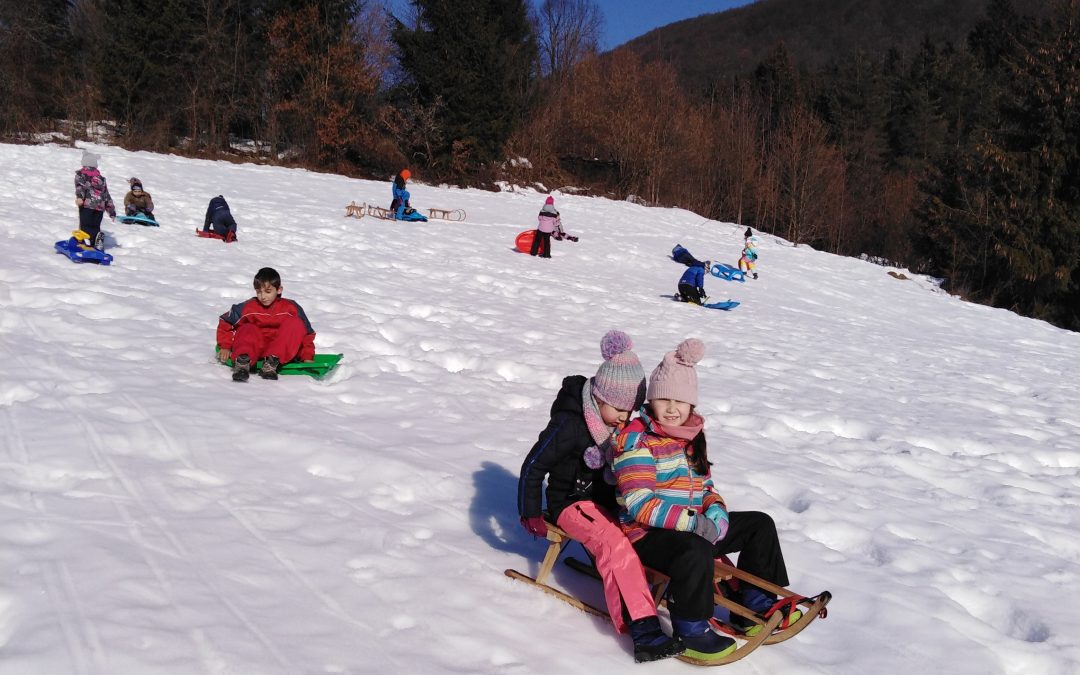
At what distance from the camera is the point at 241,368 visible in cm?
606

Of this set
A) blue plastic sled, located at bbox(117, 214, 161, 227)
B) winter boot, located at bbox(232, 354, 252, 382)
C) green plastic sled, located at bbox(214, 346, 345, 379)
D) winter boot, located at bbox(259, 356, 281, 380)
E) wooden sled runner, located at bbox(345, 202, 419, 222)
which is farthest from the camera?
wooden sled runner, located at bbox(345, 202, 419, 222)

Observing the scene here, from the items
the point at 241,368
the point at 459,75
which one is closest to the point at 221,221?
the point at 241,368

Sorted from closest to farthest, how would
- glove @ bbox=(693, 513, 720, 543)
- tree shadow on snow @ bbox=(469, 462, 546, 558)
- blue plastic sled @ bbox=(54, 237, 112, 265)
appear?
glove @ bbox=(693, 513, 720, 543), tree shadow on snow @ bbox=(469, 462, 546, 558), blue plastic sled @ bbox=(54, 237, 112, 265)

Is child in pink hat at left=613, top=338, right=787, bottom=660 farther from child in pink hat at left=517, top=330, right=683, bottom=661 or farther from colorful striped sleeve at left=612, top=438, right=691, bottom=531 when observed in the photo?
child in pink hat at left=517, top=330, right=683, bottom=661

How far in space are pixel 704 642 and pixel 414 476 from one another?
2243mm

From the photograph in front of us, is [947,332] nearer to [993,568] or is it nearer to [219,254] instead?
[993,568]

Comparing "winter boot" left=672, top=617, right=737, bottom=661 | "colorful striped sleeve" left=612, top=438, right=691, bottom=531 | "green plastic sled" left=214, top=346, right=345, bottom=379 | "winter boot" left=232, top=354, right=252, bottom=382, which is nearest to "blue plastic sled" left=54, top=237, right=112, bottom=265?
"green plastic sled" left=214, top=346, right=345, bottom=379

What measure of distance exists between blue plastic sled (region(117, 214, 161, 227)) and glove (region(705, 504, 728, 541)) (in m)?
11.9

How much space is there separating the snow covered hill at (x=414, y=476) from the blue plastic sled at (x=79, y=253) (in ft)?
0.67

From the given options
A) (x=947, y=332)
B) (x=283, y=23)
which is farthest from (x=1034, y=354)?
(x=283, y=23)

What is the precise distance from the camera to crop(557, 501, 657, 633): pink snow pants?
304 centimetres

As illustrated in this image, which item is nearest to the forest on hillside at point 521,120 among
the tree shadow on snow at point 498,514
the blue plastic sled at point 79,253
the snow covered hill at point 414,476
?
the snow covered hill at point 414,476

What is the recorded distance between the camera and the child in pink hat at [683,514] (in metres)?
2.96

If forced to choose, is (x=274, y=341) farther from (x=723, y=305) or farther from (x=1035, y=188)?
(x=1035, y=188)
